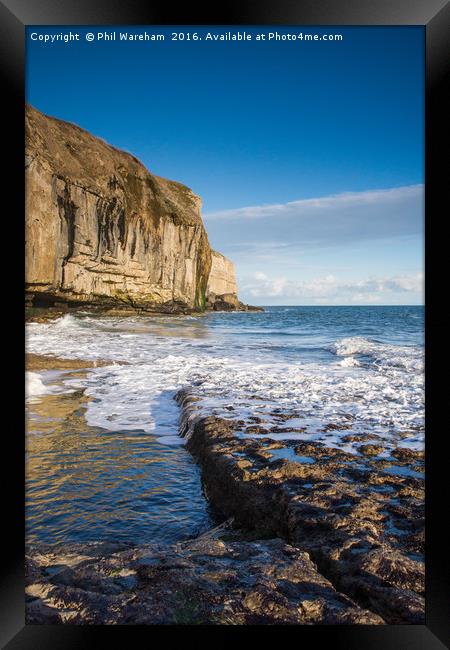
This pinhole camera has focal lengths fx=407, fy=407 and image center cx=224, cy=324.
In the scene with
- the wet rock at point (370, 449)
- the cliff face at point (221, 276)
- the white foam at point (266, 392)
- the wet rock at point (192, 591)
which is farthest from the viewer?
the cliff face at point (221, 276)

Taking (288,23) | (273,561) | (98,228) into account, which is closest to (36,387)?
(273,561)

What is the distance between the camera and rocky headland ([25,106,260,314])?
1011 inches

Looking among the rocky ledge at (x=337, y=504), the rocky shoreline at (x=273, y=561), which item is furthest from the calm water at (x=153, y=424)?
the rocky shoreline at (x=273, y=561)

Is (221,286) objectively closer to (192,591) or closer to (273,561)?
(273,561)

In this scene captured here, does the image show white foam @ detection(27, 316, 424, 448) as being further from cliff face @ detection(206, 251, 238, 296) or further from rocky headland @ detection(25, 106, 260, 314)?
cliff face @ detection(206, 251, 238, 296)

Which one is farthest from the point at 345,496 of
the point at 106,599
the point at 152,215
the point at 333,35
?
the point at 152,215

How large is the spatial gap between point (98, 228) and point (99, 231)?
254 millimetres

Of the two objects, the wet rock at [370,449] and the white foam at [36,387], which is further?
the white foam at [36,387]

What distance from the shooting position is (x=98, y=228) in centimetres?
3064

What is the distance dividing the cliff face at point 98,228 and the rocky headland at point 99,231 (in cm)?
7

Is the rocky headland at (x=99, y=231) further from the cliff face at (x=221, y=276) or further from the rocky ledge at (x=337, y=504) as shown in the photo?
the cliff face at (x=221, y=276)

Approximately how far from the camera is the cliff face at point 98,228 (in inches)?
1009

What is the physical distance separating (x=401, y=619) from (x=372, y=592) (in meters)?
0.17
